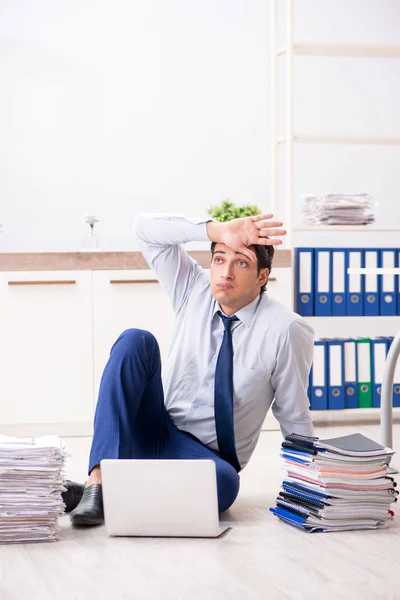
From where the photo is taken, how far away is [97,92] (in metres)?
4.40

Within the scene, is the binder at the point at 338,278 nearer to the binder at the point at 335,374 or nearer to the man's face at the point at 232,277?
the binder at the point at 335,374

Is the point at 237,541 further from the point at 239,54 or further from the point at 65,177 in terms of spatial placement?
the point at 239,54

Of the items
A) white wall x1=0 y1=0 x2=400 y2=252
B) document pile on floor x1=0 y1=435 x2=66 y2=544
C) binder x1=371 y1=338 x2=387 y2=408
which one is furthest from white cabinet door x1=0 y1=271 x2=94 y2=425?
document pile on floor x1=0 y1=435 x2=66 y2=544

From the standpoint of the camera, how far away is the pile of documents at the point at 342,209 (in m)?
4.05

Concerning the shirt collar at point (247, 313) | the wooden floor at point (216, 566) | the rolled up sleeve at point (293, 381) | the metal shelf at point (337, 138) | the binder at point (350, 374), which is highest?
the metal shelf at point (337, 138)

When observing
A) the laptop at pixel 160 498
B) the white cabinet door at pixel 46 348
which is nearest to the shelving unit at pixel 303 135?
the white cabinet door at pixel 46 348

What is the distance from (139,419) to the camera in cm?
252

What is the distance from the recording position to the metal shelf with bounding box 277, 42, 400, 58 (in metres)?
4.05

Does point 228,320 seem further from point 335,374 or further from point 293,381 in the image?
point 335,374

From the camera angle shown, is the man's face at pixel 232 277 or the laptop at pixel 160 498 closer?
the laptop at pixel 160 498

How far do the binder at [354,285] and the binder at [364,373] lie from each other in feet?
0.47

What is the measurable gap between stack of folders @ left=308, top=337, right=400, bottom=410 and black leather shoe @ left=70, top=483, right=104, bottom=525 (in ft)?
6.10

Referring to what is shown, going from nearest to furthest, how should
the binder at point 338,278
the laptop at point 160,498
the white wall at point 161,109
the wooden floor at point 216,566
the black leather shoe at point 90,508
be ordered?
the wooden floor at point 216,566 → the laptop at point 160,498 → the black leather shoe at point 90,508 → the binder at point 338,278 → the white wall at point 161,109

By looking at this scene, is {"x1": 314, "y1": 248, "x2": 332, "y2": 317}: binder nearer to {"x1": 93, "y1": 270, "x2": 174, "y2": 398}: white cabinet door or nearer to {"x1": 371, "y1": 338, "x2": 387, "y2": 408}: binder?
{"x1": 371, "y1": 338, "x2": 387, "y2": 408}: binder
